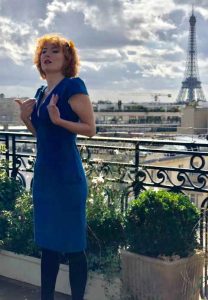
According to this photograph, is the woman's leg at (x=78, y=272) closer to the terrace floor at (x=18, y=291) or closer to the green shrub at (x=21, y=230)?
the terrace floor at (x=18, y=291)

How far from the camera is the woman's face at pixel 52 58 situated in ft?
9.17

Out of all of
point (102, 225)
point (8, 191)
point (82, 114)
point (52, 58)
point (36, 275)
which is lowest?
point (36, 275)

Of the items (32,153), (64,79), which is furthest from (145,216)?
(32,153)

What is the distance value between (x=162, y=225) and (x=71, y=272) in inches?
24.6

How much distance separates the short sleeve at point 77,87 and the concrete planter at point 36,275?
133 cm

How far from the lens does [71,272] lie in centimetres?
290

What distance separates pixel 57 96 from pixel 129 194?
1332 millimetres

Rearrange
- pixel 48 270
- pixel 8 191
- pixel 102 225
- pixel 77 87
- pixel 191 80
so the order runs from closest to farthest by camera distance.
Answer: pixel 77 87
pixel 48 270
pixel 102 225
pixel 8 191
pixel 191 80

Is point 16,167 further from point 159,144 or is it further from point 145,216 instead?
point 145,216

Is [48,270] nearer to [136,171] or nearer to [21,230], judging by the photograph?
[21,230]

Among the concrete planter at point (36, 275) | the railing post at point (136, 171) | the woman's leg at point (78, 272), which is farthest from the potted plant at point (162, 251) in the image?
the railing post at point (136, 171)

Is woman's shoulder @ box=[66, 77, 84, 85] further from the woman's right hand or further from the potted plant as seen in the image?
the potted plant

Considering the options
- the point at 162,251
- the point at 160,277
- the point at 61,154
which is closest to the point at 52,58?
the point at 61,154

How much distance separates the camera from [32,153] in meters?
Result: 4.55
